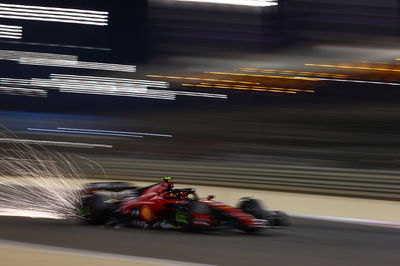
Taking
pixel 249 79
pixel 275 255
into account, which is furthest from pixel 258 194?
pixel 249 79

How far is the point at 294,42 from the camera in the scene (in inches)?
928

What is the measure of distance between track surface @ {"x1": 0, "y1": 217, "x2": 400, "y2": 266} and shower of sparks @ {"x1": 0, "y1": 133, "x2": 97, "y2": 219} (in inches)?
11.2

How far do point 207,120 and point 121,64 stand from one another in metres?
11.1

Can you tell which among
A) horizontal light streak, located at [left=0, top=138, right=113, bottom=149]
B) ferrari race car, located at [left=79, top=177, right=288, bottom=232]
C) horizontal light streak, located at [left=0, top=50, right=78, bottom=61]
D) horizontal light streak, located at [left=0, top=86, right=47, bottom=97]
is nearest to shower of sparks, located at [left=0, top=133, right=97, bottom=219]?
horizontal light streak, located at [left=0, top=138, right=113, bottom=149]

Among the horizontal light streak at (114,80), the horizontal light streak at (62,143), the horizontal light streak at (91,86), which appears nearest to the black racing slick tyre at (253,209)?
the horizontal light streak at (62,143)

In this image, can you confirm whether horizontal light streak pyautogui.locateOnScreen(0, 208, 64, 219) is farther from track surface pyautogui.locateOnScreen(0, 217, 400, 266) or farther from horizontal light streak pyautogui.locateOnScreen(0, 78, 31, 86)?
horizontal light streak pyautogui.locateOnScreen(0, 78, 31, 86)

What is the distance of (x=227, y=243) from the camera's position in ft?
18.9

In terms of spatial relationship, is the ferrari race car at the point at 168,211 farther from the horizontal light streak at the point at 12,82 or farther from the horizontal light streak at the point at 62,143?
the horizontal light streak at the point at 12,82

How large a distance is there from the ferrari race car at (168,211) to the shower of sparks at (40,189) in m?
0.40

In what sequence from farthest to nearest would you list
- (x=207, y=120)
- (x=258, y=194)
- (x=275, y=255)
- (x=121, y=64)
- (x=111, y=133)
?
(x=121, y=64) → (x=207, y=120) → (x=111, y=133) → (x=258, y=194) → (x=275, y=255)

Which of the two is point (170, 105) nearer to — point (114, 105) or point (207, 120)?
point (207, 120)

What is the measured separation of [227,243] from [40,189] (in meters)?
3.07

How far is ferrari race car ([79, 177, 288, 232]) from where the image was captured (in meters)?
6.14

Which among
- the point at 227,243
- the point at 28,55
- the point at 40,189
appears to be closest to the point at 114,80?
the point at 28,55
